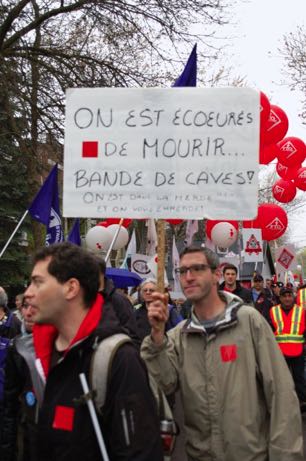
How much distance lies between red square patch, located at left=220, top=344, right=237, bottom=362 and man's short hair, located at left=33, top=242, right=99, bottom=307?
0.86m

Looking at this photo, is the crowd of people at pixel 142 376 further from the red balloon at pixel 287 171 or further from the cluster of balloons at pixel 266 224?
the cluster of balloons at pixel 266 224

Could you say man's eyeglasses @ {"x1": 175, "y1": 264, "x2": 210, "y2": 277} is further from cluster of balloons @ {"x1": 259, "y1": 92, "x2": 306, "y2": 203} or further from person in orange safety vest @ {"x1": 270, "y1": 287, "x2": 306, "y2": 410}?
cluster of balloons @ {"x1": 259, "y1": 92, "x2": 306, "y2": 203}

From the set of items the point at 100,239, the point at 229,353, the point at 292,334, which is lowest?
the point at 292,334

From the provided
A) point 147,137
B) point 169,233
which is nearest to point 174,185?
point 147,137

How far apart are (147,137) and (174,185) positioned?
0.29m

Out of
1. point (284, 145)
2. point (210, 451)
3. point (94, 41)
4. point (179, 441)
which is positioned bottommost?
point (179, 441)

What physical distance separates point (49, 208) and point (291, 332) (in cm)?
360

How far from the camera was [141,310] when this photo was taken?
6957 millimetres

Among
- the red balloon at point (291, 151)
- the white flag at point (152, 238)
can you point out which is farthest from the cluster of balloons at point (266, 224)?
the red balloon at point (291, 151)

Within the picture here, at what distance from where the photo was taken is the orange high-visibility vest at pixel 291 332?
27.5 feet

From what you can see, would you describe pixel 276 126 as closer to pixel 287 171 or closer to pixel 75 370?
pixel 287 171

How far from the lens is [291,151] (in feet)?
47.5

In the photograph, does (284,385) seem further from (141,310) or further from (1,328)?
(141,310)

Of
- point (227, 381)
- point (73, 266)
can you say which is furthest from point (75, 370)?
point (227, 381)
